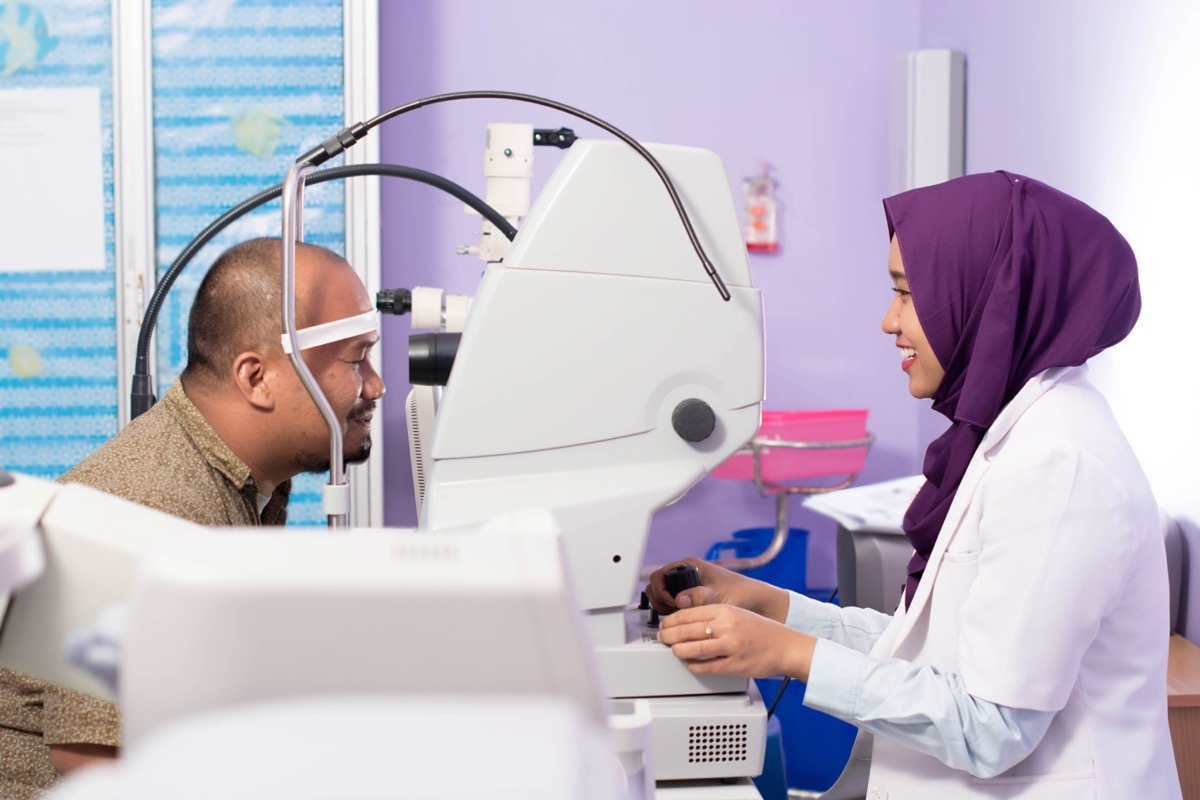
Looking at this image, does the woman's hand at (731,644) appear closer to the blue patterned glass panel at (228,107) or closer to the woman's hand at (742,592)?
the woman's hand at (742,592)

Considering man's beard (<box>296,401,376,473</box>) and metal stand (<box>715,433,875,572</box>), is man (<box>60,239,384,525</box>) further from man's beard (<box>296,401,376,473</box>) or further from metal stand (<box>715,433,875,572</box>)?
metal stand (<box>715,433,875,572</box>)

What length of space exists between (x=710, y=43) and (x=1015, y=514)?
246 cm

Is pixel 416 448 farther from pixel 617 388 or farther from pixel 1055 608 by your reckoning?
pixel 1055 608

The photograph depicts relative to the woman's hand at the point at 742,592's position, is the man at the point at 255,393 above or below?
above

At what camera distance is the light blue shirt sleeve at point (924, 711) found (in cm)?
110

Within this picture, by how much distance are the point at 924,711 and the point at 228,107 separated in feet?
7.93

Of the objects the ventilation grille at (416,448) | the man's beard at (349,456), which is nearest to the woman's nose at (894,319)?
the ventilation grille at (416,448)

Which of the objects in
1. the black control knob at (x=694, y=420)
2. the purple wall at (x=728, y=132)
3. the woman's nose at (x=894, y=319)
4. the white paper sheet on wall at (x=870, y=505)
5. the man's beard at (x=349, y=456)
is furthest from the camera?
the purple wall at (x=728, y=132)

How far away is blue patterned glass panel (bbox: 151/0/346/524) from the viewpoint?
2.83 metres

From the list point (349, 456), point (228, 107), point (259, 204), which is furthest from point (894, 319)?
point (228, 107)

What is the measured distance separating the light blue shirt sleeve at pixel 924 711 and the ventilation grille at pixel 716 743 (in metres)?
0.09

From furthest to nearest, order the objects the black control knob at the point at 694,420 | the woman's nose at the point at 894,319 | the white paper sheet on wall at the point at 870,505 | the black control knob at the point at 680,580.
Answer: the white paper sheet on wall at the point at 870,505 < the woman's nose at the point at 894,319 < the black control knob at the point at 680,580 < the black control knob at the point at 694,420

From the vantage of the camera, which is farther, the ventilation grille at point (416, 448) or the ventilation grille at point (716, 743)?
the ventilation grille at point (416, 448)

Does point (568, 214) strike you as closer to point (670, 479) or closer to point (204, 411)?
point (670, 479)
